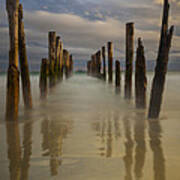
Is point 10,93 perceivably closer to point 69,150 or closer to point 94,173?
point 69,150

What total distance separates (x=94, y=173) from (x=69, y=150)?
658mm

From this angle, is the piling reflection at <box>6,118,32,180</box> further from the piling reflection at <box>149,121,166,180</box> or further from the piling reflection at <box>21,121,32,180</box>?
the piling reflection at <box>149,121,166,180</box>

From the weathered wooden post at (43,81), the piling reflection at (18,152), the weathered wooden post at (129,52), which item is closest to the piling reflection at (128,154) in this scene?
the piling reflection at (18,152)

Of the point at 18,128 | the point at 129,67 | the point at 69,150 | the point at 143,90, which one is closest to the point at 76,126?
the point at 18,128

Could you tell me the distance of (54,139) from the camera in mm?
3234

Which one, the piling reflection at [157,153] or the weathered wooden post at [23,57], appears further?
the weathered wooden post at [23,57]

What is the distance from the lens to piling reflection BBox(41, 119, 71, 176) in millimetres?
2379

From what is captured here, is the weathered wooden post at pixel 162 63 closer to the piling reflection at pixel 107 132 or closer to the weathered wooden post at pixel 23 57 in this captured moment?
the piling reflection at pixel 107 132

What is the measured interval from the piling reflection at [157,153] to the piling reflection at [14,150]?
1.24m

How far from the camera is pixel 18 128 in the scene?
388 cm

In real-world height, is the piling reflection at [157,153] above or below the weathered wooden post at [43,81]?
below

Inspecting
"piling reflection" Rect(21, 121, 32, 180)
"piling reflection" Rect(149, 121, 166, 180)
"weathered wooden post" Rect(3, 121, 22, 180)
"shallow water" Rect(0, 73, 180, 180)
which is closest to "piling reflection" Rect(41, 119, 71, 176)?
"shallow water" Rect(0, 73, 180, 180)

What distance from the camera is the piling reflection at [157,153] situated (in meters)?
2.12

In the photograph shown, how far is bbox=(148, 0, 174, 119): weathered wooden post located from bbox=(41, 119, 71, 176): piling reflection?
5.75 feet
